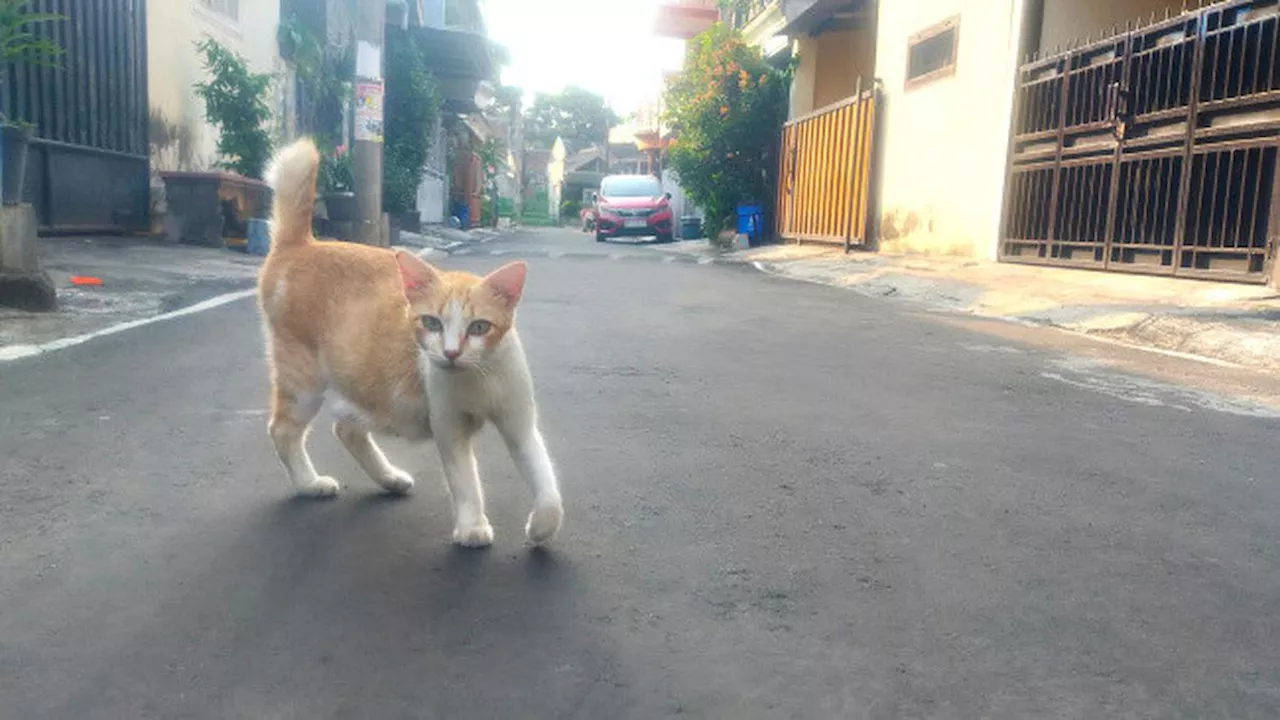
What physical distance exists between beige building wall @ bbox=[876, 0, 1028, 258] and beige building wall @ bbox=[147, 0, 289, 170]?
9081 mm

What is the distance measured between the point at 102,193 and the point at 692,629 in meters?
11.1

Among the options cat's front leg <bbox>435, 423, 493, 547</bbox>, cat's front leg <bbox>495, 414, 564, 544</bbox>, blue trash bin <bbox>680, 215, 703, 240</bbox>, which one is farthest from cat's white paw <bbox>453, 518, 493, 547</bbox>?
blue trash bin <bbox>680, 215, 703, 240</bbox>

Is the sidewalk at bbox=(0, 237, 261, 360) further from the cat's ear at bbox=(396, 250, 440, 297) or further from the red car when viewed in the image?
the red car

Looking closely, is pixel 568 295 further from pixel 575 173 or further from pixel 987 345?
pixel 575 173

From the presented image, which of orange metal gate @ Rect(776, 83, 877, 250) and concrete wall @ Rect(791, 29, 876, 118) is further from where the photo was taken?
concrete wall @ Rect(791, 29, 876, 118)

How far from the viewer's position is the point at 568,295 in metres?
9.59

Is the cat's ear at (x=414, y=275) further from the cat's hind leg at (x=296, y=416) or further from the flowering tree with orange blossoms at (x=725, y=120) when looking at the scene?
the flowering tree with orange blossoms at (x=725, y=120)

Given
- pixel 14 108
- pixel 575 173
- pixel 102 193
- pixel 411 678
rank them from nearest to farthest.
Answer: pixel 411 678 < pixel 14 108 < pixel 102 193 < pixel 575 173

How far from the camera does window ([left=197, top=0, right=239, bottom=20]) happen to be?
46.6 ft

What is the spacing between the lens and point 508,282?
8.66 feet

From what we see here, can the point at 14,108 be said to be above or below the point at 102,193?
above

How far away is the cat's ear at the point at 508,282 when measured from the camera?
8.58ft

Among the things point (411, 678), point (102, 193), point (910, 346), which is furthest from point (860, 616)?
point (102, 193)

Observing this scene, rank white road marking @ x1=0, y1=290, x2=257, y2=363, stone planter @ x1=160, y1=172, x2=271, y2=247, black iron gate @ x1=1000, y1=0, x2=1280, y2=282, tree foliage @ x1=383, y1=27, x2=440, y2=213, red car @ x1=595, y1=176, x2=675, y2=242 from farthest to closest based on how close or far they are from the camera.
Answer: red car @ x1=595, y1=176, x2=675, y2=242 → tree foliage @ x1=383, y1=27, x2=440, y2=213 → stone planter @ x1=160, y1=172, x2=271, y2=247 → black iron gate @ x1=1000, y1=0, x2=1280, y2=282 → white road marking @ x1=0, y1=290, x2=257, y2=363
